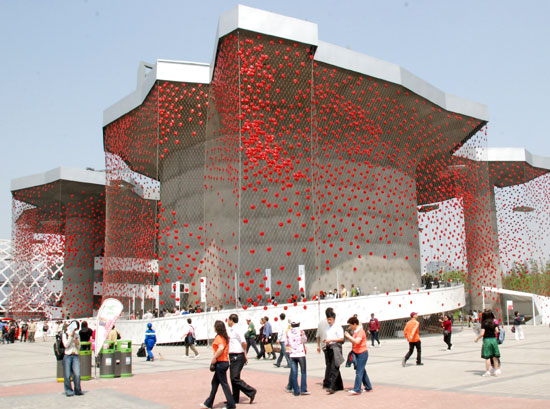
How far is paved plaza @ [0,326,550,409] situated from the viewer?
8.38 metres

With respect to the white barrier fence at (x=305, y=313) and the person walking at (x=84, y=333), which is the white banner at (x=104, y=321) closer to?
the person walking at (x=84, y=333)

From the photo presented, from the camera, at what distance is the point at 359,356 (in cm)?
932

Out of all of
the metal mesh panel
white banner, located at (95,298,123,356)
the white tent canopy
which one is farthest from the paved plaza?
the metal mesh panel

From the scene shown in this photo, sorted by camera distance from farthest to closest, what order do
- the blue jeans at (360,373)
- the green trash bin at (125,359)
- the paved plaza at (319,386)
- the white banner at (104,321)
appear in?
the green trash bin at (125,359) < the white banner at (104,321) < the blue jeans at (360,373) < the paved plaza at (319,386)

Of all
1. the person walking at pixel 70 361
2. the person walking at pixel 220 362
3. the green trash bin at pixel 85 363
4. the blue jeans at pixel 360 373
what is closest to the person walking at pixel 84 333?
the green trash bin at pixel 85 363

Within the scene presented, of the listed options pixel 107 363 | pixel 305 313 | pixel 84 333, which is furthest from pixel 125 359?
pixel 305 313

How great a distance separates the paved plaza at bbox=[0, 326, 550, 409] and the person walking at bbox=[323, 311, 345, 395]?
0.22 meters

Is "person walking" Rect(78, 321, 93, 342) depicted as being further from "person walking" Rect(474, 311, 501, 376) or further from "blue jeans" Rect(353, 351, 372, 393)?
"person walking" Rect(474, 311, 501, 376)

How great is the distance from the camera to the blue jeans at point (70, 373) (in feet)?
32.7

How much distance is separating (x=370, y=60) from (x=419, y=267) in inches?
588

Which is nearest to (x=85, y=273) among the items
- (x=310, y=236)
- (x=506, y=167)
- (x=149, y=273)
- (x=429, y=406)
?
(x=149, y=273)

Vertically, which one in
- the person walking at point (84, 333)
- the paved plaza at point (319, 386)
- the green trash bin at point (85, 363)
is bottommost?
the paved plaza at point (319, 386)

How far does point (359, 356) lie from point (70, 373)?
5.23m

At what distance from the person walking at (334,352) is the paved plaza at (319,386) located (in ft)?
0.72
